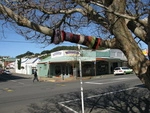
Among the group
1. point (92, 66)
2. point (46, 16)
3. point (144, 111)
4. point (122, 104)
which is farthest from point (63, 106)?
point (92, 66)

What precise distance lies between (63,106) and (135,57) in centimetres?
868

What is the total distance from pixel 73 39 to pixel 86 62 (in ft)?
140

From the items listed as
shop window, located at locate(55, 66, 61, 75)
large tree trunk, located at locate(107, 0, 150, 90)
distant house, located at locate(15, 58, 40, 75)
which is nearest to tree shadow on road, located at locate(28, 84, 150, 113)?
large tree trunk, located at locate(107, 0, 150, 90)

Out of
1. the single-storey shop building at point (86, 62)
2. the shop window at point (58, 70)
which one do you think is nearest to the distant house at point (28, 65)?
the single-storey shop building at point (86, 62)

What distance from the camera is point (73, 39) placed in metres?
5.40

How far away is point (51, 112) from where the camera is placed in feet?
38.6

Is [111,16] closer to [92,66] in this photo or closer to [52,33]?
[52,33]

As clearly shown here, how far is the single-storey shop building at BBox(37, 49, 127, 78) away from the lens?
1807 inches

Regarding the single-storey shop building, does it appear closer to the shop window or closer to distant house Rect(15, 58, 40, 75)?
the shop window

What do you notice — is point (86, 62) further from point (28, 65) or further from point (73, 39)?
point (73, 39)

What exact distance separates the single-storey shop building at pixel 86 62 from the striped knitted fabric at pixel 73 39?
1483 inches

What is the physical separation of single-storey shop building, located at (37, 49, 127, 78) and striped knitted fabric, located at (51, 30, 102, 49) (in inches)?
1483

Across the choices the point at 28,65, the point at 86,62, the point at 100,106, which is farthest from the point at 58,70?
the point at 100,106

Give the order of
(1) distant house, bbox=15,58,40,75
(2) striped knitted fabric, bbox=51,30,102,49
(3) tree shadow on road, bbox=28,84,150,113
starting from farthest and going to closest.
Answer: (1) distant house, bbox=15,58,40,75, (3) tree shadow on road, bbox=28,84,150,113, (2) striped knitted fabric, bbox=51,30,102,49
